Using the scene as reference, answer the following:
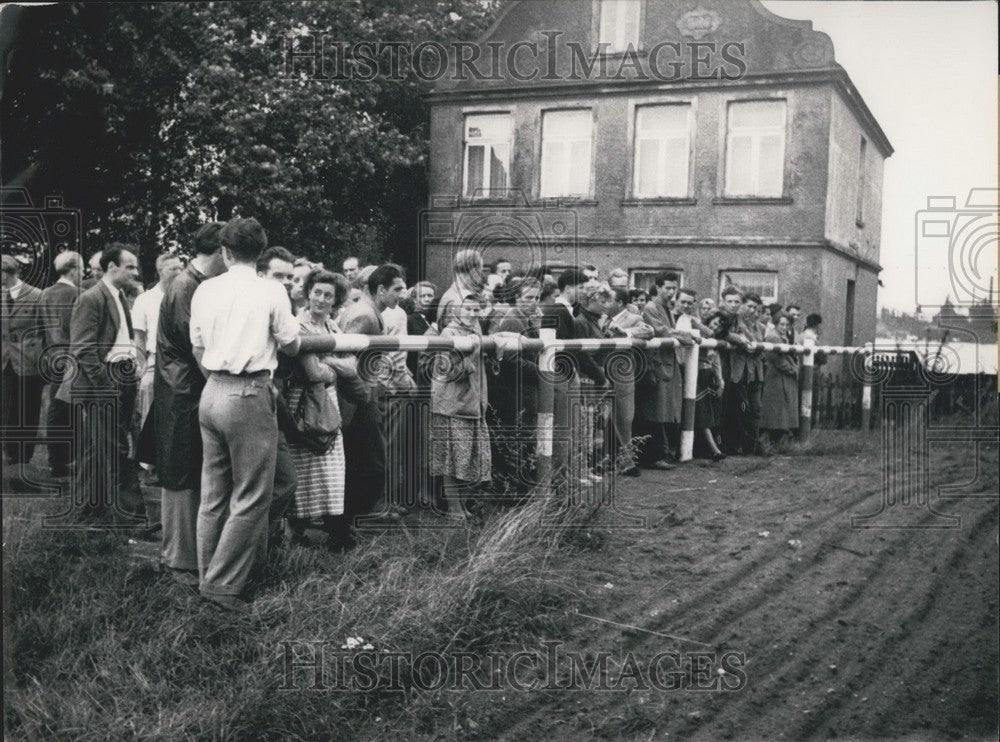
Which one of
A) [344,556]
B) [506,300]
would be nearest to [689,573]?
[344,556]

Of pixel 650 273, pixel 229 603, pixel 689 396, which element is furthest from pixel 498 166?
pixel 689 396

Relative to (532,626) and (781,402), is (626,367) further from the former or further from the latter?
(532,626)

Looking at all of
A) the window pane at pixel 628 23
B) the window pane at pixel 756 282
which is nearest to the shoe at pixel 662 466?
the window pane at pixel 756 282

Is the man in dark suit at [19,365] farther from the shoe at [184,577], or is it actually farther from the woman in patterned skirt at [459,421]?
the woman in patterned skirt at [459,421]

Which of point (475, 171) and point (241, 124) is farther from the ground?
point (241, 124)

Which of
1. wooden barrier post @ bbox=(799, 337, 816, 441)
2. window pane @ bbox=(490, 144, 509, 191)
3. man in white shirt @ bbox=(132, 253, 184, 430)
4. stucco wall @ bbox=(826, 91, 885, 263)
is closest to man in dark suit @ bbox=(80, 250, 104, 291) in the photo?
man in white shirt @ bbox=(132, 253, 184, 430)

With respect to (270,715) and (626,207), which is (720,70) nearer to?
(626,207)

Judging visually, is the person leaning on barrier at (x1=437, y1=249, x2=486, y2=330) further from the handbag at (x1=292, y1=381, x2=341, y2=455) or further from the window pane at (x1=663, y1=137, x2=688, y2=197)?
the window pane at (x1=663, y1=137, x2=688, y2=197)
